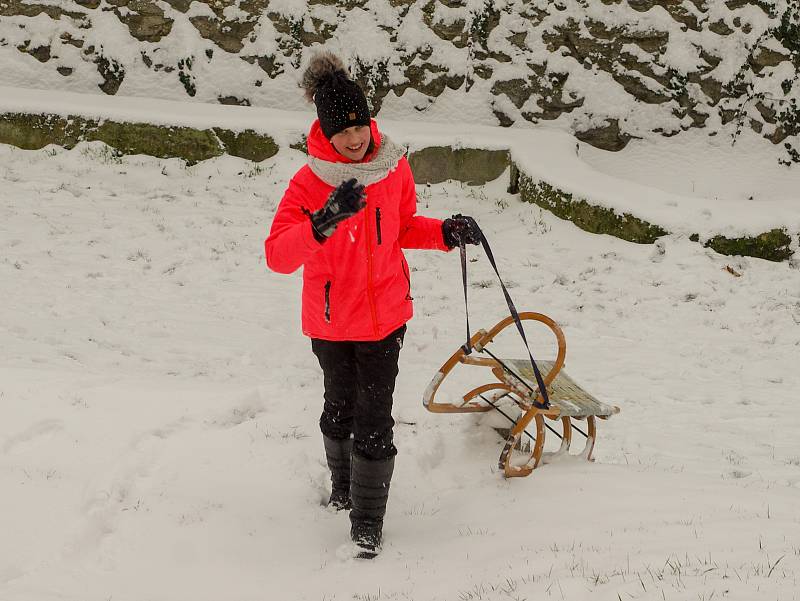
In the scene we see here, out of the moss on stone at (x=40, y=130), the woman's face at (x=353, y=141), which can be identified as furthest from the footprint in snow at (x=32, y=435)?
the moss on stone at (x=40, y=130)

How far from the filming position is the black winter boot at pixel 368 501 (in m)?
3.28

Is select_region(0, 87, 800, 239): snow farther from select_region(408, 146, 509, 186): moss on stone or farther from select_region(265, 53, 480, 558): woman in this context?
select_region(265, 53, 480, 558): woman

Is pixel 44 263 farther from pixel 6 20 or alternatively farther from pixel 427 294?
pixel 6 20

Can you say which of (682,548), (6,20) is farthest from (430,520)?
(6,20)

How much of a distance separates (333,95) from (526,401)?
2042 mm

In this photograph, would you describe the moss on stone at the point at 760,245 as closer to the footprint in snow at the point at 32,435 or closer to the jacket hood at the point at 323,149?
the jacket hood at the point at 323,149

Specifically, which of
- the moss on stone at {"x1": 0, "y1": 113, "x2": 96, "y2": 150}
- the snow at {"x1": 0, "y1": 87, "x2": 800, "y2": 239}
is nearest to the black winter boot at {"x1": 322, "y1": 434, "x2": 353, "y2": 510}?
the snow at {"x1": 0, "y1": 87, "x2": 800, "y2": 239}

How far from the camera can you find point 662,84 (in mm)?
11102

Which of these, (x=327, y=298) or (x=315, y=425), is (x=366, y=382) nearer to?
(x=327, y=298)

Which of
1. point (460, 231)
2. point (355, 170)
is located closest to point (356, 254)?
point (355, 170)

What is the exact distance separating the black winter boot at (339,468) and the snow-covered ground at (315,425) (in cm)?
8

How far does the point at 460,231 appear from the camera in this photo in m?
3.34

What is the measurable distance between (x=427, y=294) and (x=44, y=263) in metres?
4.07

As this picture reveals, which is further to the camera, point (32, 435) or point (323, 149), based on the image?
point (32, 435)
